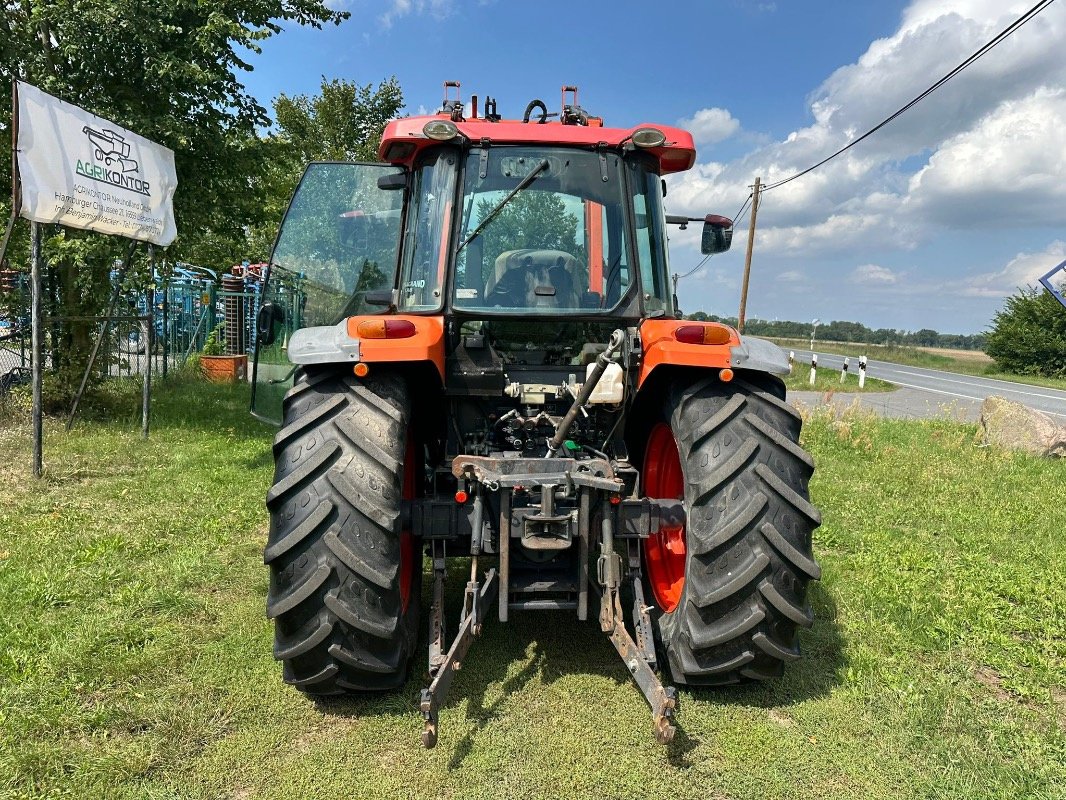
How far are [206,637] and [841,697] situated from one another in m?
2.67

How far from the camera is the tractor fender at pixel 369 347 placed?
8.75ft

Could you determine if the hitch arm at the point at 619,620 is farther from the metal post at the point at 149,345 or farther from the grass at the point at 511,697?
the metal post at the point at 149,345

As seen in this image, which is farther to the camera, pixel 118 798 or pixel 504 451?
pixel 504 451

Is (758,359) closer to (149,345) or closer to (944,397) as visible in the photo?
(149,345)

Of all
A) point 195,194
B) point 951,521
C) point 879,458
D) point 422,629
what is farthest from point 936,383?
point 422,629

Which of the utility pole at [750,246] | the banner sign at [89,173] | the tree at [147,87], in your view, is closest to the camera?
the banner sign at [89,173]

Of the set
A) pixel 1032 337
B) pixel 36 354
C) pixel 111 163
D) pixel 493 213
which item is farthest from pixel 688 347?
pixel 1032 337

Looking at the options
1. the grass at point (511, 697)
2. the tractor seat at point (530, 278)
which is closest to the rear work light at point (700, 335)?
the tractor seat at point (530, 278)

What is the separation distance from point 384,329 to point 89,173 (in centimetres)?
472

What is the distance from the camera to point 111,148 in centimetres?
614

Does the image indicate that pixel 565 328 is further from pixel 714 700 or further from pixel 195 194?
pixel 195 194

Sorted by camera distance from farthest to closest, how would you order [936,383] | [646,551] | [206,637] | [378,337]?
1. [936,383]
2. [646,551]
3. [206,637]
4. [378,337]

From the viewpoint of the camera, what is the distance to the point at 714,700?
2.75 meters

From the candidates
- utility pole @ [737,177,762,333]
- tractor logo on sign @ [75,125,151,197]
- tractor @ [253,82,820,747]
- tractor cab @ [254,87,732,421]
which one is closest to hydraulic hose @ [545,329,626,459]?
tractor @ [253,82,820,747]
